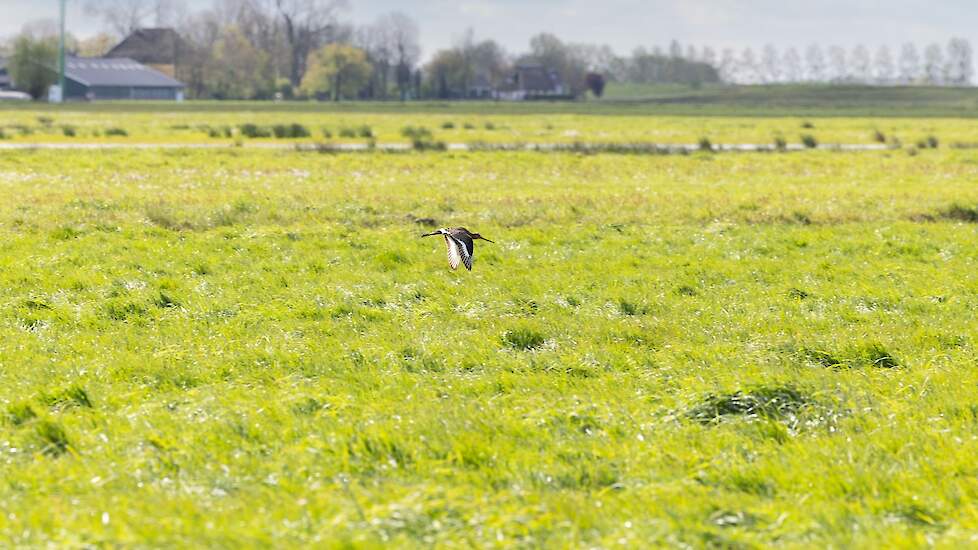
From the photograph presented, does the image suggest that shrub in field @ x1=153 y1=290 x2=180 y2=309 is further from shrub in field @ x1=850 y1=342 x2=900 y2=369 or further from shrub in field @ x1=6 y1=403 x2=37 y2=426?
shrub in field @ x1=850 y1=342 x2=900 y2=369

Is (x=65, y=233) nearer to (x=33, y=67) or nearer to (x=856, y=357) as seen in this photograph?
(x=856, y=357)

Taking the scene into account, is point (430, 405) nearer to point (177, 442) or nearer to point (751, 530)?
point (177, 442)

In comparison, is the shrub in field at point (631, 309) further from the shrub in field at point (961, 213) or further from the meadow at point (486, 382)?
the shrub in field at point (961, 213)

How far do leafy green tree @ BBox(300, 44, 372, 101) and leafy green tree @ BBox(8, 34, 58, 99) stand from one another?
48.6m

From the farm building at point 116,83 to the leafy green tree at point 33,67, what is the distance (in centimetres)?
2836

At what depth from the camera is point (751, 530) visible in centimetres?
671

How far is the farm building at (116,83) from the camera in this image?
17412 centimetres

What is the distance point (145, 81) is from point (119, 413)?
181292 mm

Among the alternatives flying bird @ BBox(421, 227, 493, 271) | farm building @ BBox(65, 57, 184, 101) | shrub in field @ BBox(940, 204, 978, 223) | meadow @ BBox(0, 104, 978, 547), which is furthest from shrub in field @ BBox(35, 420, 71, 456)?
farm building @ BBox(65, 57, 184, 101)

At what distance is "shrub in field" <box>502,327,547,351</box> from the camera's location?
11.7 meters

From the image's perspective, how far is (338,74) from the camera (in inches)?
7279

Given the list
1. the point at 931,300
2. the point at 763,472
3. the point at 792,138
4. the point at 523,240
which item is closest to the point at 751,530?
the point at 763,472

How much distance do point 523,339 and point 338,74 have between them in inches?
6987

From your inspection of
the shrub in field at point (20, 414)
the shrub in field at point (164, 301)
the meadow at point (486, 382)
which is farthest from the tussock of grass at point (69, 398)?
the shrub in field at point (164, 301)
